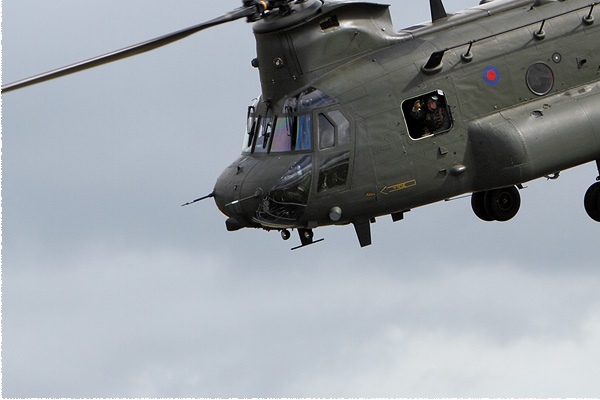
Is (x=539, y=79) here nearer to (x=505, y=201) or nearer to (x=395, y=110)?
(x=505, y=201)

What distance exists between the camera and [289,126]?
27.7 m

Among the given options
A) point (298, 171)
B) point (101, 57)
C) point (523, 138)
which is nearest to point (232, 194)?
point (298, 171)

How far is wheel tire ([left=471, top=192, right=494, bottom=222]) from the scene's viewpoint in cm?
3052

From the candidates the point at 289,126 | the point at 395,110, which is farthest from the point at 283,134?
the point at 395,110

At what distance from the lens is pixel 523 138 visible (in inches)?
1089

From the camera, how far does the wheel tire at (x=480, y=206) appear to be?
100ft

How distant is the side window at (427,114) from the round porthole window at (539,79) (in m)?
1.90

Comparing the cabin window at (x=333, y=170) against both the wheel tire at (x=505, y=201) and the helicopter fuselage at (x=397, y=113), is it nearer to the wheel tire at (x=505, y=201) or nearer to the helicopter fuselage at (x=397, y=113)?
the helicopter fuselage at (x=397, y=113)

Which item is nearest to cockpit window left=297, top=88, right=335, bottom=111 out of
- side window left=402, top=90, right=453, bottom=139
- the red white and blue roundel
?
side window left=402, top=90, right=453, bottom=139

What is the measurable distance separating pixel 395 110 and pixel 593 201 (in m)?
5.00

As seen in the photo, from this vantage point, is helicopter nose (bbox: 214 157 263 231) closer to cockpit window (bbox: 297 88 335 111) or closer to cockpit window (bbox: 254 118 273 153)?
cockpit window (bbox: 254 118 273 153)

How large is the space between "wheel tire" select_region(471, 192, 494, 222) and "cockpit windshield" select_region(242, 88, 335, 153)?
481 centimetres

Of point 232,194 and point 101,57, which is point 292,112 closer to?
point 232,194

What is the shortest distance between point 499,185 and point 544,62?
2.58 meters
